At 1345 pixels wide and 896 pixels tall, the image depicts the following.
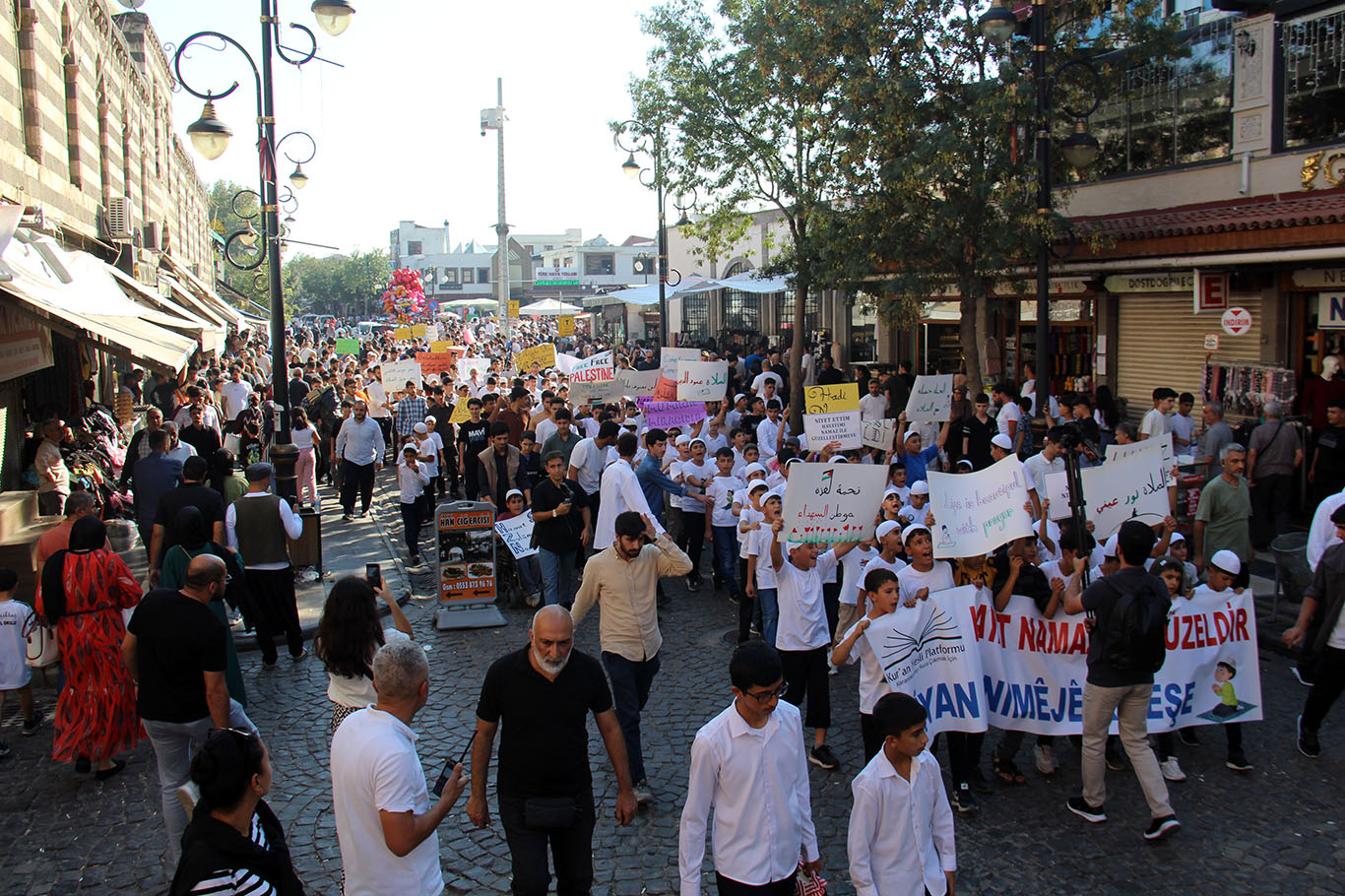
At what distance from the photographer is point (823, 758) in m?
6.70

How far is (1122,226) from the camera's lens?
51.3 feet

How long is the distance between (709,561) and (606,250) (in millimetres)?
87771

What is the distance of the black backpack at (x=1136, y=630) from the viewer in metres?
5.56

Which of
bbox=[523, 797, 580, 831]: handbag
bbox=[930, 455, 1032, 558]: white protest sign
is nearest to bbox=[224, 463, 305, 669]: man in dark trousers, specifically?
bbox=[523, 797, 580, 831]: handbag

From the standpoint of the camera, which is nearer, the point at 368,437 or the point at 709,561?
the point at 709,561

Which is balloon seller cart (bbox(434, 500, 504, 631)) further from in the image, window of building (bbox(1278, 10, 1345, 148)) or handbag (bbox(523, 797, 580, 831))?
window of building (bbox(1278, 10, 1345, 148))

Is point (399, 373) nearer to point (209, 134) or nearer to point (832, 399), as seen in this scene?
point (209, 134)

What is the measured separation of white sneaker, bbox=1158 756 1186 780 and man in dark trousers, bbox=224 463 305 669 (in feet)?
22.0

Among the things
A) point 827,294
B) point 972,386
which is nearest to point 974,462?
point 972,386

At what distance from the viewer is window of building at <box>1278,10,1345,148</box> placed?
14023mm

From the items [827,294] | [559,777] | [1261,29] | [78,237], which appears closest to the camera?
[559,777]

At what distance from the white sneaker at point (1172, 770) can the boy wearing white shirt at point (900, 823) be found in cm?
314

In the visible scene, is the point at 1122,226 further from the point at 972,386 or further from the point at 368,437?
the point at 368,437

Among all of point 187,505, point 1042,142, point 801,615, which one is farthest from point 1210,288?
point 187,505
